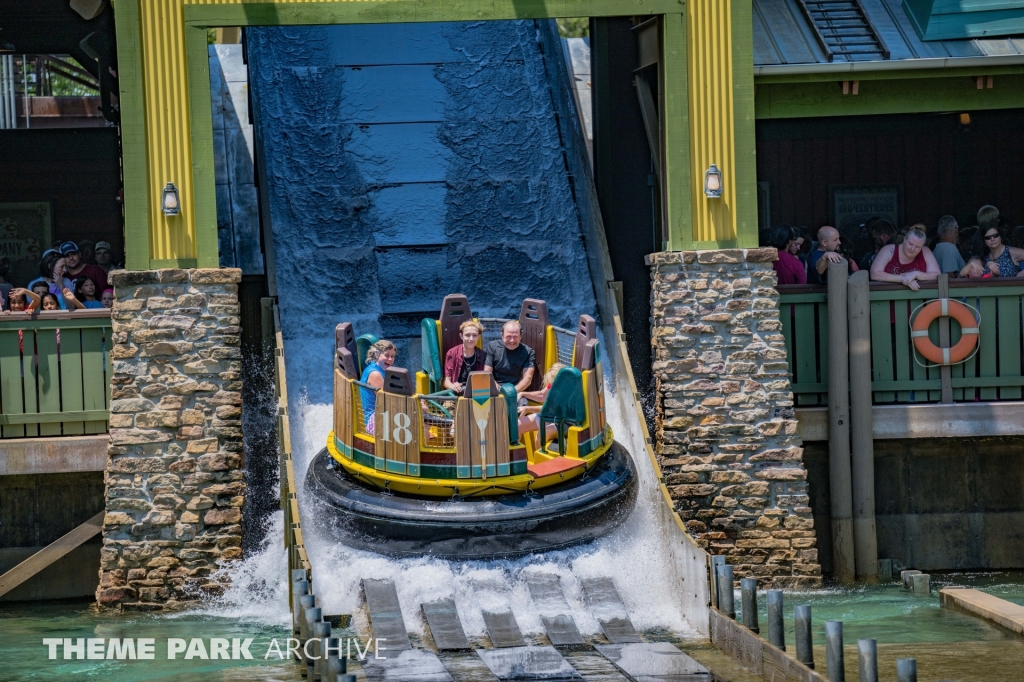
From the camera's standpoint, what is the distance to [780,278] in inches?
520

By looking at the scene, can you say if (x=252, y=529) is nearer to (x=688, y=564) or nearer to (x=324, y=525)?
(x=324, y=525)

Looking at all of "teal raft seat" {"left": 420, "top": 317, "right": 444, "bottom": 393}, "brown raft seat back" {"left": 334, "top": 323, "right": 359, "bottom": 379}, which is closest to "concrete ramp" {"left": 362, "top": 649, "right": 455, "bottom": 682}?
"brown raft seat back" {"left": 334, "top": 323, "right": 359, "bottom": 379}

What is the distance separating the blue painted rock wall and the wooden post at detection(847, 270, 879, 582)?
8.61ft

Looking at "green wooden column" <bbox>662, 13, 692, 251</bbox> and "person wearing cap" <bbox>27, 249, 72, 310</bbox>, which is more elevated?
"green wooden column" <bbox>662, 13, 692, 251</bbox>

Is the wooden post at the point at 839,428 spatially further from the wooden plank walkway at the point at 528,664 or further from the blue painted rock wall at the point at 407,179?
the wooden plank walkway at the point at 528,664

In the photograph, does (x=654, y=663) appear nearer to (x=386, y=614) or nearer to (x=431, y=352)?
(x=386, y=614)

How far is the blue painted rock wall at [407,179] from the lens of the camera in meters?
14.1

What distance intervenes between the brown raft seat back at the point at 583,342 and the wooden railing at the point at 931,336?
187cm

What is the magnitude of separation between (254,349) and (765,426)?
14.8 feet

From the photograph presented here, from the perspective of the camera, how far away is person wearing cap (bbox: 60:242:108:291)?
13.7 meters

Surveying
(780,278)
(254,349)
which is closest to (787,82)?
(780,278)

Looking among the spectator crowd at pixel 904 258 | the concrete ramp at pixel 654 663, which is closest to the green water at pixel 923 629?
the concrete ramp at pixel 654 663

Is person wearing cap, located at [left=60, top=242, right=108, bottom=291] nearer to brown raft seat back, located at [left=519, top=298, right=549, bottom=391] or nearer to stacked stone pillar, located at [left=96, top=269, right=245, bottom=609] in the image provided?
stacked stone pillar, located at [left=96, top=269, right=245, bottom=609]

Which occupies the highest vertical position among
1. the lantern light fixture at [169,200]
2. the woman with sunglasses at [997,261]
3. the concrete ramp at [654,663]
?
the lantern light fixture at [169,200]
